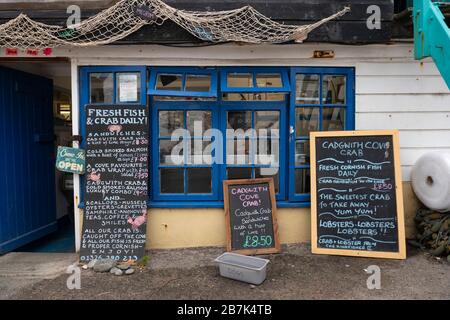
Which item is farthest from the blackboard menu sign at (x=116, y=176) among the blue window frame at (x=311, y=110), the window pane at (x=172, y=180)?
the blue window frame at (x=311, y=110)

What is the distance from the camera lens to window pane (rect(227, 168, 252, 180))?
453cm

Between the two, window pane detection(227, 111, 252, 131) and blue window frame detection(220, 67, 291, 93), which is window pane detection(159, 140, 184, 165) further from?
blue window frame detection(220, 67, 291, 93)

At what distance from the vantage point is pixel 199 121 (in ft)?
14.7

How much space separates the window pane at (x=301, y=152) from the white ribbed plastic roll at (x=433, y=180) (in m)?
1.31

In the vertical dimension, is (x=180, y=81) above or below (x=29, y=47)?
below

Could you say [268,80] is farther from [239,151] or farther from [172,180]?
[172,180]

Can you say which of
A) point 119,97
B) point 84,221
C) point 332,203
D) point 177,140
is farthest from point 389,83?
point 84,221

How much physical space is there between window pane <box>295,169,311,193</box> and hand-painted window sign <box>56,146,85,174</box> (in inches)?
105

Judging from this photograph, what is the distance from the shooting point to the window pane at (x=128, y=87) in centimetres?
439

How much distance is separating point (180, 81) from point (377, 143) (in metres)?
2.51

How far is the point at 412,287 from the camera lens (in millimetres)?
3420

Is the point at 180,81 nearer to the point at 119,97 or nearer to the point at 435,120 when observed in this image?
the point at 119,97

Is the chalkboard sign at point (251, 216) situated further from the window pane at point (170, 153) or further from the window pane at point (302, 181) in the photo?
the window pane at point (170, 153)

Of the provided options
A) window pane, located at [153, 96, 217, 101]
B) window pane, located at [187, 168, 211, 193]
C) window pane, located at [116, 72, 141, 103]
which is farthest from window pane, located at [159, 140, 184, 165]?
window pane, located at [116, 72, 141, 103]
